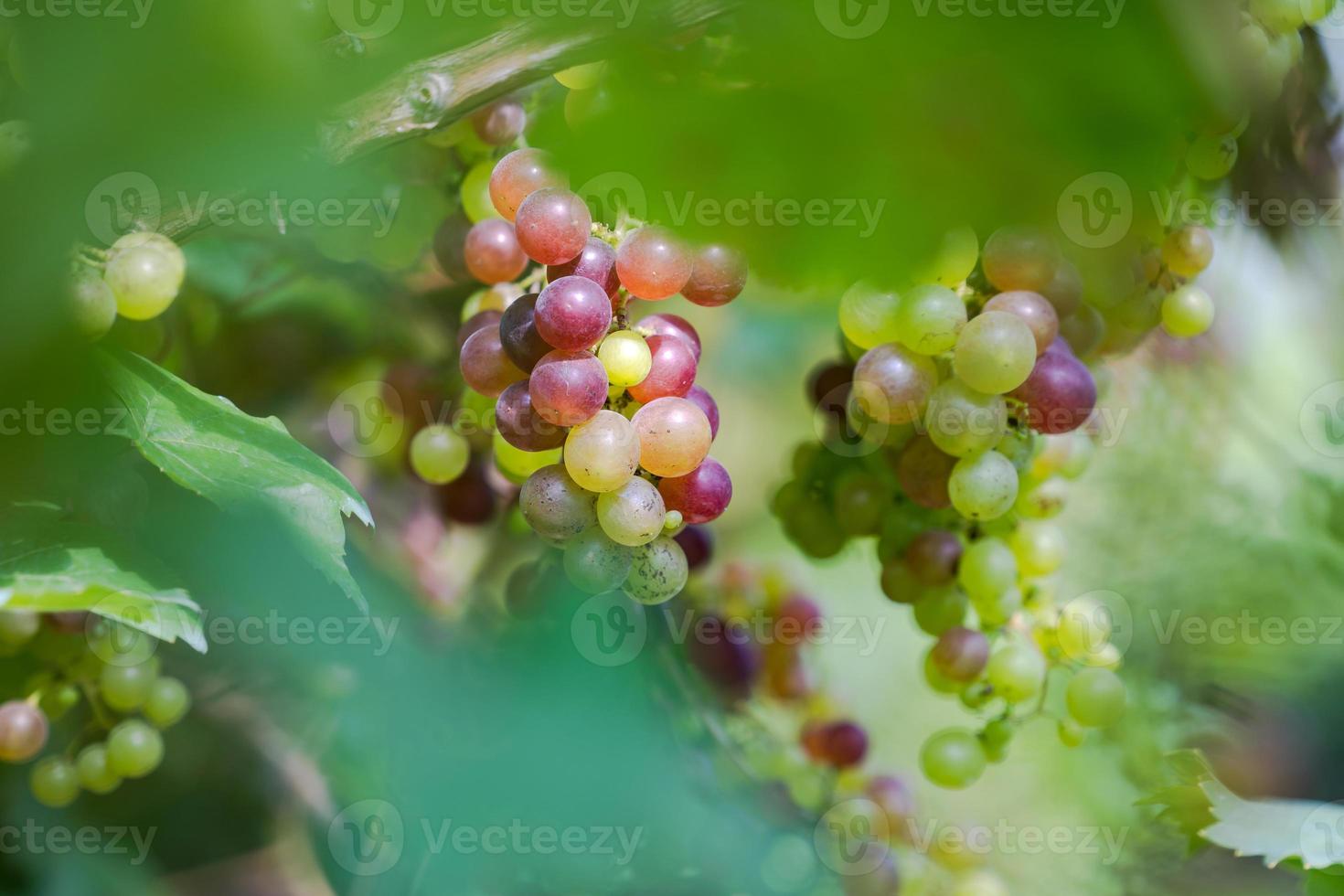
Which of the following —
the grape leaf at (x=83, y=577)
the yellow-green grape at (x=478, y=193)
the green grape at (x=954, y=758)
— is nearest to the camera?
the grape leaf at (x=83, y=577)

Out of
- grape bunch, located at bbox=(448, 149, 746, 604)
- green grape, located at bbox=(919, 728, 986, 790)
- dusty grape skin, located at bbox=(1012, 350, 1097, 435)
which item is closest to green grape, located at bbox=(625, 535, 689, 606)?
grape bunch, located at bbox=(448, 149, 746, 604)

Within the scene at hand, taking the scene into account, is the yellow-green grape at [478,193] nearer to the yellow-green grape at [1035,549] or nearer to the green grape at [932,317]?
the green grape at [932,317]

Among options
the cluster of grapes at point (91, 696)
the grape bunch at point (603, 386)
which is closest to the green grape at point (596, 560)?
the grape bunch at point (603, 386)

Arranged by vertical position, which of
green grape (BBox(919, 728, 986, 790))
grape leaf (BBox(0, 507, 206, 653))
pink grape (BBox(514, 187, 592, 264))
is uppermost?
pink grape (BBox(514, 187, 592, 264))

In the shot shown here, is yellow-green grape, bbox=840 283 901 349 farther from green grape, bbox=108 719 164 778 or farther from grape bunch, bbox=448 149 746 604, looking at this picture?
green grape, bbox=108 719 164 778

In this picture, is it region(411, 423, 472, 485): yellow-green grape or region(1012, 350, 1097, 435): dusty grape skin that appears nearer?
region(1012, 350, 1097, 435): dusty grape skin

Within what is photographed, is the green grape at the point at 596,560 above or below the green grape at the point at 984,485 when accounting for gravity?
above

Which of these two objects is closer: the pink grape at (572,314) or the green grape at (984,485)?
the pink grape at (572,314)

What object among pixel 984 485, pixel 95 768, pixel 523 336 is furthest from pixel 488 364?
pixel 95 768
